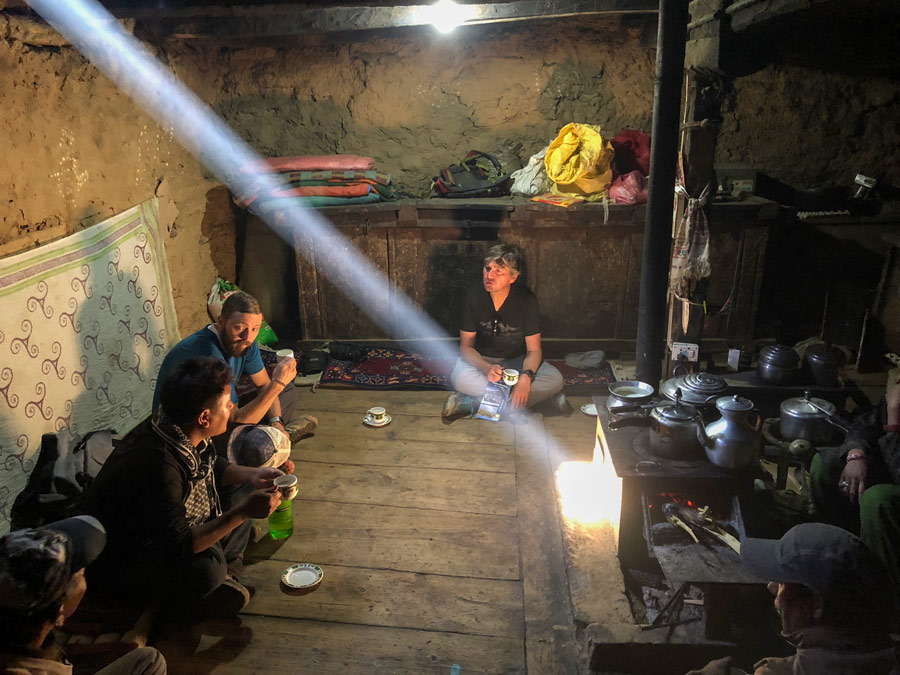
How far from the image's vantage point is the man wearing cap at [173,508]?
2.68 m

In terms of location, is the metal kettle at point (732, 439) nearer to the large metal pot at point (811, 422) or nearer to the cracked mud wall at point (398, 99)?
the large metal pot at point (811, 422)

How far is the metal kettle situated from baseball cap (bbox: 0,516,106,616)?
283 cm

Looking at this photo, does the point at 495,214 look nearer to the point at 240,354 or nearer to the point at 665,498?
the point at 240,354

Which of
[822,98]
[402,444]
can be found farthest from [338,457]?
[822,98]

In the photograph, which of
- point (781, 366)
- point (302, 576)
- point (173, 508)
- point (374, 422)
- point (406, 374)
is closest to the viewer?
point (173, 508)

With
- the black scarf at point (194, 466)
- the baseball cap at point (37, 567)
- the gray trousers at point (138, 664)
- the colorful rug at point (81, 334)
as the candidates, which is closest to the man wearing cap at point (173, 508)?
the black scarf at point (194, 466)

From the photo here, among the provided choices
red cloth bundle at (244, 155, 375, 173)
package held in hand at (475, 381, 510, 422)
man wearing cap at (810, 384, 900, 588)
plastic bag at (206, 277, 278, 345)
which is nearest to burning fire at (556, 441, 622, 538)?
package held in hand at (475, 381, 510, 422)

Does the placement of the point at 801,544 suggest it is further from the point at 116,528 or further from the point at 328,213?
the point at 328,213

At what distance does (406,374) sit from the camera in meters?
5.99

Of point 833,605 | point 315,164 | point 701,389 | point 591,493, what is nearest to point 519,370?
point 591,493

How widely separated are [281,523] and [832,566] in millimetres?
2778

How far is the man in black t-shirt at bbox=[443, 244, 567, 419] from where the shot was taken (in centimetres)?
516

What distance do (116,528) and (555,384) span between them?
11.5 feet

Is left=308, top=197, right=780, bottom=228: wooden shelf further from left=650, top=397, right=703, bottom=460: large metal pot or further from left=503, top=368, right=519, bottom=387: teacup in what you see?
left=650, top=397, right=703, bottom=460: large metal pot
